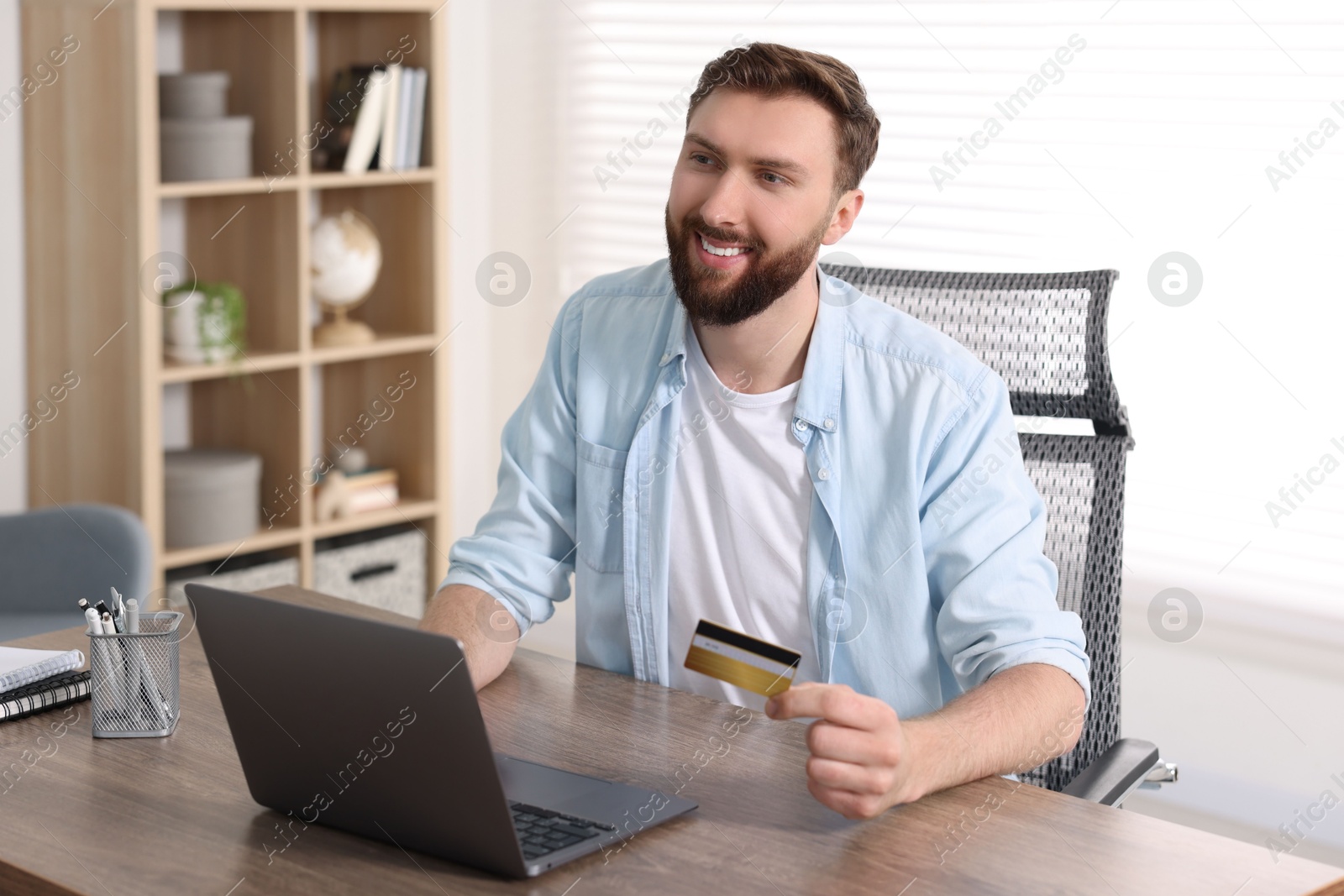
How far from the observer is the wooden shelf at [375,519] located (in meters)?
3.60

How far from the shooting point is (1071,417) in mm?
1727

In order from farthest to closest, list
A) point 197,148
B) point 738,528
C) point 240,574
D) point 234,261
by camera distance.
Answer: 1. point 234,261
2. point 240,574
3. point 197,148
4. point 738,528

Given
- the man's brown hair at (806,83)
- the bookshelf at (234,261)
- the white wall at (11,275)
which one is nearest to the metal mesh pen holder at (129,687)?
the man's brown hair at (806,83)

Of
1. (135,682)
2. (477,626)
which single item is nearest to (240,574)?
(477,626)

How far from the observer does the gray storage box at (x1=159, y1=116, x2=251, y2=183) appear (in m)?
3.20

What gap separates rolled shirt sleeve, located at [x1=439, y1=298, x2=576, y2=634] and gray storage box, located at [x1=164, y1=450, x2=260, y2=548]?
167 cm

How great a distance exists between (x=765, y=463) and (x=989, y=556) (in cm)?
31

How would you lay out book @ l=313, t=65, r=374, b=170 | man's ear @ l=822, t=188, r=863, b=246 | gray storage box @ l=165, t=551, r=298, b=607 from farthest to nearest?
book @ l=313, t=65, r=374, b=170 → gray storage box @ l=165, t=551, r=298, b=607 → man's ear @ l=822, t=188, r=863, b=246

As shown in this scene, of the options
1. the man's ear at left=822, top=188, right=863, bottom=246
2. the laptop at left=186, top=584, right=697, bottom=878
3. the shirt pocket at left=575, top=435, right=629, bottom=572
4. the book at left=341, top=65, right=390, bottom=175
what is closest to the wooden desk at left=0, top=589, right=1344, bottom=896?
the laptop at left=186, top=584, right=697, bottom=878

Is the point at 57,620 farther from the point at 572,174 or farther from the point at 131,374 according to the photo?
the point at 572,174

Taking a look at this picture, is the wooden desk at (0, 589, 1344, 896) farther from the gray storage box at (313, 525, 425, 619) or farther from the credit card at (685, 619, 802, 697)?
the gray storage box at (313, 525, 425, 619)

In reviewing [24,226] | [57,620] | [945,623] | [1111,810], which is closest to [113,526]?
[57,620]

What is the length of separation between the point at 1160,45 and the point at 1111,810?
6.59ft

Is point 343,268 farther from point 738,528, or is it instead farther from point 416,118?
point 738,528
